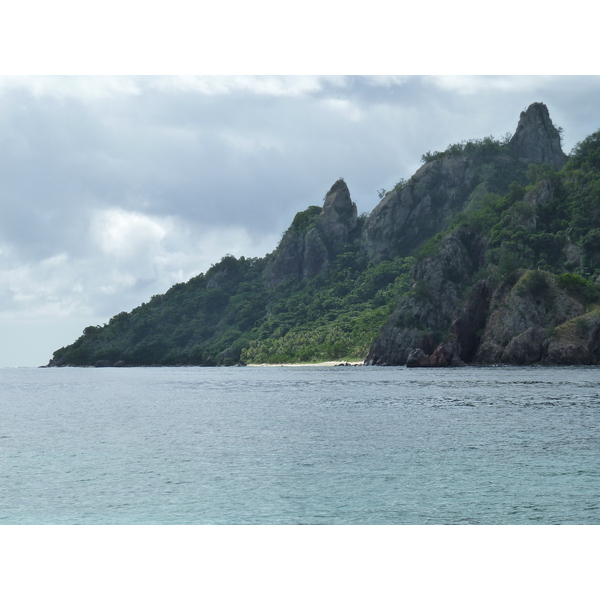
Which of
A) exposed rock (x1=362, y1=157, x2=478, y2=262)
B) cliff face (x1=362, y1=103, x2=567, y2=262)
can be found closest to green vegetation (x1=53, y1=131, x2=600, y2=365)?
cliff face (x1=362, y1=103, x2=567, y2=262)

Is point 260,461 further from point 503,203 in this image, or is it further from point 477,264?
point 503,203

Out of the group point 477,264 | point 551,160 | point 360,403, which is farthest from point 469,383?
point 551,160

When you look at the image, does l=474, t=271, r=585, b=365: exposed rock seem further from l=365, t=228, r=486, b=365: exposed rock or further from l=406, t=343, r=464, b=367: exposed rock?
l=365, t=228, r=486, b=365: exposed rock

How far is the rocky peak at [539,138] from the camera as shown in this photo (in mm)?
192625

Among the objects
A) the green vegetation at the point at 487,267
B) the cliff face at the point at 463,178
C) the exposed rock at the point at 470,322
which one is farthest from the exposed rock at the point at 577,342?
the cliff face at the point at 463,178

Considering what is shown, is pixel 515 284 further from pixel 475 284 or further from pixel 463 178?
pixel 463 178

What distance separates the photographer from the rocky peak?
19262 centimetres

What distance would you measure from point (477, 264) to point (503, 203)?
17.2m

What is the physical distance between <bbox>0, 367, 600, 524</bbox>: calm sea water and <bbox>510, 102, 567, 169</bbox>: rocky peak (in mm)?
164671

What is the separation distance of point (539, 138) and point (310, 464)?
7591 inches

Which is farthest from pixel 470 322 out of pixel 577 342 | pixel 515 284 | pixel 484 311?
pixel 577 342

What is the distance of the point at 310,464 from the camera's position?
78.9 feet

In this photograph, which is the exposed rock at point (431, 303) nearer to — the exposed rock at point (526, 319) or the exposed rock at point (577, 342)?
the exposed rock at point (526, 319)

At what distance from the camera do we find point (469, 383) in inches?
2638
